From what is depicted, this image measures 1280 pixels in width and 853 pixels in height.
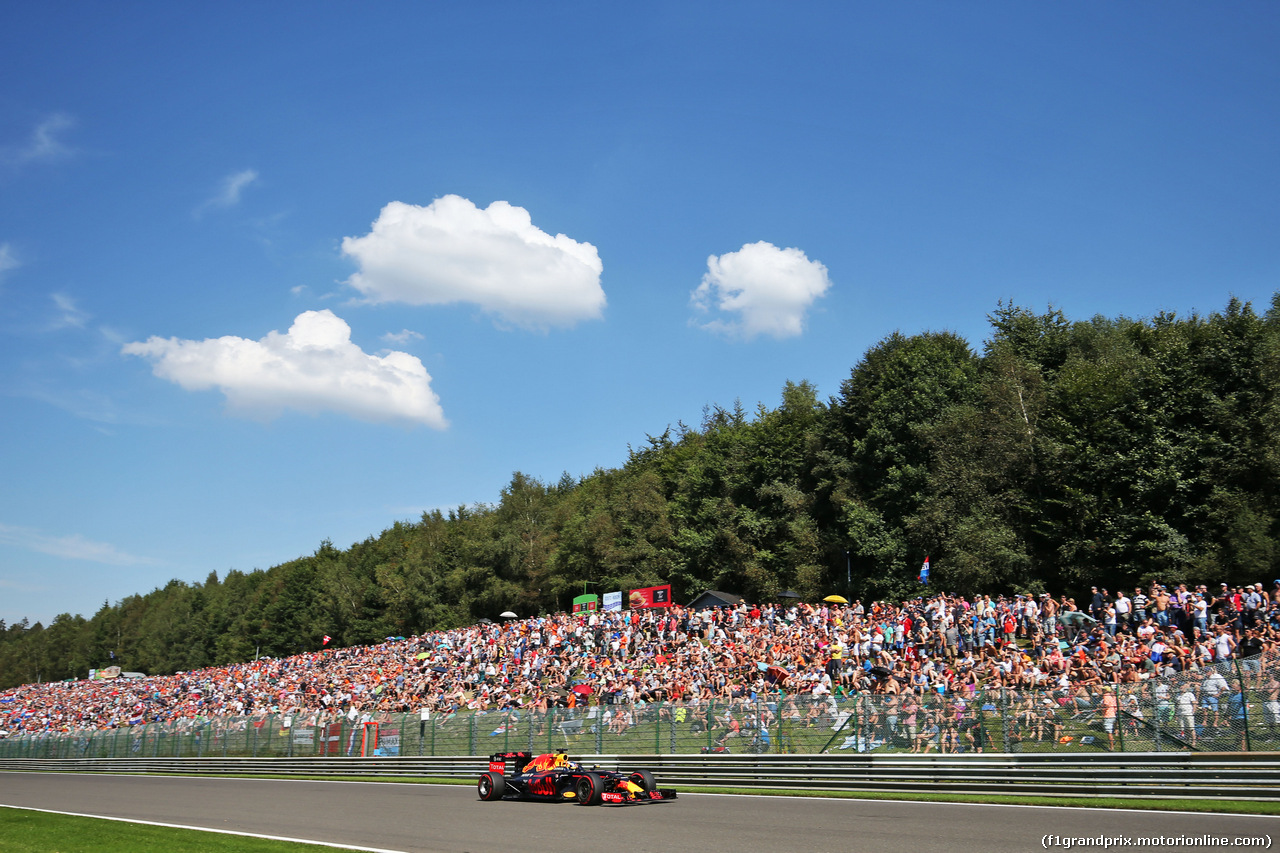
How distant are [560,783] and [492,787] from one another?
5.63 ft

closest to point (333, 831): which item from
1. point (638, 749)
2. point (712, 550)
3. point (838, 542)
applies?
point (638, 749)

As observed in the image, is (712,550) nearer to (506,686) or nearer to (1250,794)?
(506,686)

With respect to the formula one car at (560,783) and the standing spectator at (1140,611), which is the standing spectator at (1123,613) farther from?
the formula one car at (560,783)

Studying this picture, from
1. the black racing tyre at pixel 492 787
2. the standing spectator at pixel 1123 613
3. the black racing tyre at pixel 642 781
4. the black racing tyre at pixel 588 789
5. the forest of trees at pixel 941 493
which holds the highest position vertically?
the forest of trees at pixel 941 493

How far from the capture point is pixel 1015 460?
44.8 metres

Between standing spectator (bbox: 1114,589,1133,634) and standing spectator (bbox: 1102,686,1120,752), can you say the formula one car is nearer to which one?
standing spectator (bbox: 1102,686,1120,752)

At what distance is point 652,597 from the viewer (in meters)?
45.4

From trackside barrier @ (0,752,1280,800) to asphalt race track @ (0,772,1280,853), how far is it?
1.66m

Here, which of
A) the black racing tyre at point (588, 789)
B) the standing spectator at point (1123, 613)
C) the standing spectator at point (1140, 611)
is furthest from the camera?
the standing spectator at point (1123, 613)

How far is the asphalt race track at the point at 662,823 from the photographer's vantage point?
11.0 meters

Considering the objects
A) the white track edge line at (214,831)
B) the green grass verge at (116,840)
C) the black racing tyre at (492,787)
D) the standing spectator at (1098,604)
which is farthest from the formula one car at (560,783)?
the standing spectator at (1098,604)

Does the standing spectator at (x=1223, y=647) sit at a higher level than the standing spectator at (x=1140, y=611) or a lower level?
lower

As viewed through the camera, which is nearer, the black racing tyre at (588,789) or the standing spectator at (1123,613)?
the black racing tyre at (588,789)

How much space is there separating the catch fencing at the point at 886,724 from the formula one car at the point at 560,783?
9.33 ft
